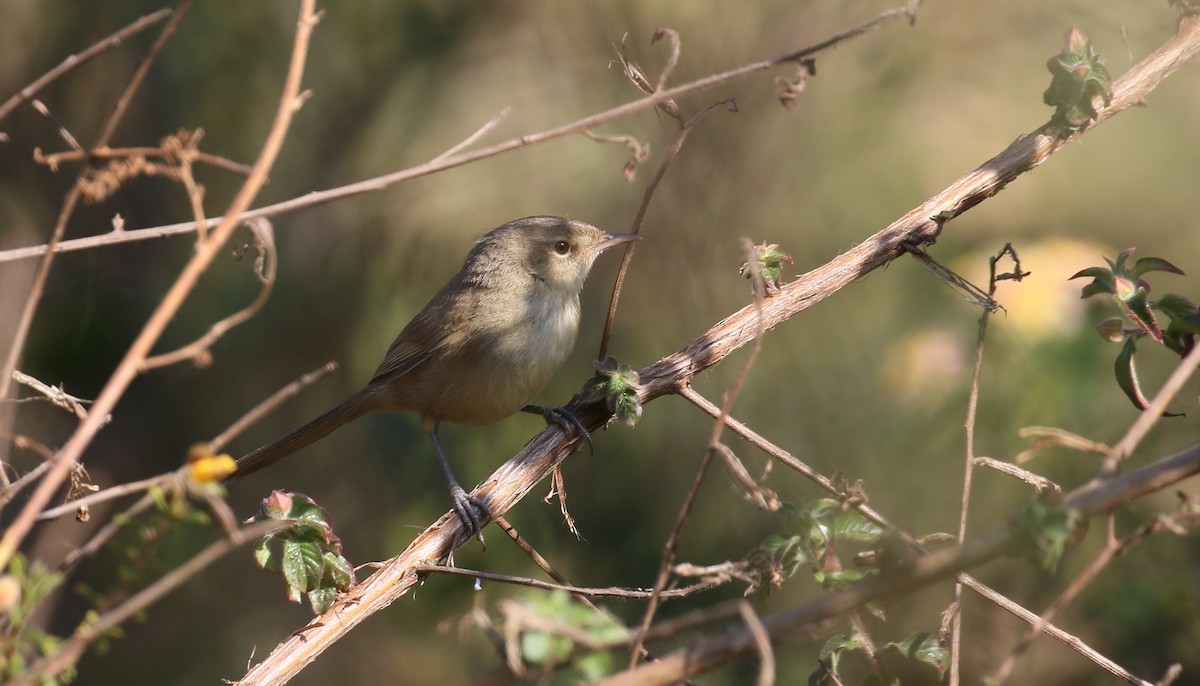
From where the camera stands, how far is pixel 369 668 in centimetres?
654

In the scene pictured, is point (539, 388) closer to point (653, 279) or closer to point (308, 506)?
point (653, 279)

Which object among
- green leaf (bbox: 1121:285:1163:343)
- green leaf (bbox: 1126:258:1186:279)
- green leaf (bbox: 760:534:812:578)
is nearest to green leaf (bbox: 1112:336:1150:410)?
green leaf (bbox: 1121:285:1163:343)

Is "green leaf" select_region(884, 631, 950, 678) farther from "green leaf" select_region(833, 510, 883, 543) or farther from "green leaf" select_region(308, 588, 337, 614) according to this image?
"green leaf" select_region(308, 588, 337, 614)

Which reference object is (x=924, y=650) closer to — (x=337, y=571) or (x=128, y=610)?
(x=337, y=571)

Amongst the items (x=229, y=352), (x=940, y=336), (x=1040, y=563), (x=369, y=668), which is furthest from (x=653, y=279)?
(x=1040, y=563)

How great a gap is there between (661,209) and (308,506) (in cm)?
359

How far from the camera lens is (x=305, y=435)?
14.1 feet

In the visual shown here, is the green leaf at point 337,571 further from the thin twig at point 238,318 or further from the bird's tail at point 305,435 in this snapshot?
the bird's tail at point 305,435

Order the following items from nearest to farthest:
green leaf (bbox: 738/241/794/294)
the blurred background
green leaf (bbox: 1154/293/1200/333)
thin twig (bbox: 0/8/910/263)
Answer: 1. thin twig (bbox: 0/8/910/263)
2. green leaf (bbox: 1154/293/1200/333)
3. green leaf (bbox: 738/241/794/294)
4. the blurred background

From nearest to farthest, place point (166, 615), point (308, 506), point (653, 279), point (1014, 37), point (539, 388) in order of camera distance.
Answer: point (308, 506)
point (539, 388)
point (653, 279)
point (1014, 37)
point (166, 615)

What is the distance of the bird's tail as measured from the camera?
159 inches

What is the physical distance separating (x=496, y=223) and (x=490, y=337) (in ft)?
6.39

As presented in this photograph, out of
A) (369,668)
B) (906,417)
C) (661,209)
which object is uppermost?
(661,209)

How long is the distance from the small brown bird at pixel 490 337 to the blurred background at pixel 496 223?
31.2 inches
